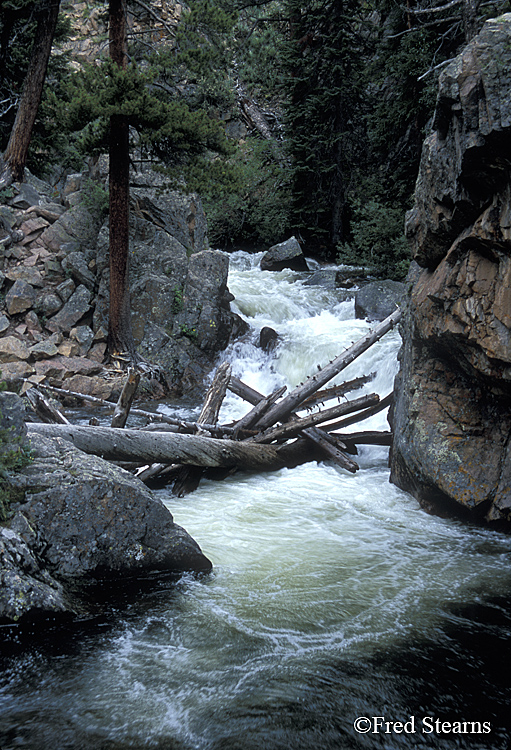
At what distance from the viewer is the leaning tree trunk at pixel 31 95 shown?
44.3 feet

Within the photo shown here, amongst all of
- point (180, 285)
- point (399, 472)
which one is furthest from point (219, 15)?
point (399, 472)

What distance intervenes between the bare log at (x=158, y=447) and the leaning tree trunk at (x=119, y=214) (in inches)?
244

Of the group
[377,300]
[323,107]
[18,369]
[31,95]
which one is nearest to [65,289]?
[18,369]

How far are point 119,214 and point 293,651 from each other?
10.8 m

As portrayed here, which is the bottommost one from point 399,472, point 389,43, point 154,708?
point 154,708

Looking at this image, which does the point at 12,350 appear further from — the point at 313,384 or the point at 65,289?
the point at 313,384

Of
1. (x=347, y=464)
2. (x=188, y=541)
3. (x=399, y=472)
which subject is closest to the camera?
(x=188, y=541)

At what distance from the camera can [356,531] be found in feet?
19.0

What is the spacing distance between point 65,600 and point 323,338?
10.7m

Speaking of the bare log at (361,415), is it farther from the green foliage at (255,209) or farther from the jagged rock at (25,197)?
the green foliage at (255,209)

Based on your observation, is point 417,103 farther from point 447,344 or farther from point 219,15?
point 447,344

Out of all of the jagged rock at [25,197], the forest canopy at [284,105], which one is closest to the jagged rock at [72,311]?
the jagged rock at [25,197]

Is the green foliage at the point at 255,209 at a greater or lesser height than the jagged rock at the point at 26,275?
greater

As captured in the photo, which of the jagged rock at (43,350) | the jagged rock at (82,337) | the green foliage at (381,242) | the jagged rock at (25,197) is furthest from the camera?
the green foliage at (381,242)
